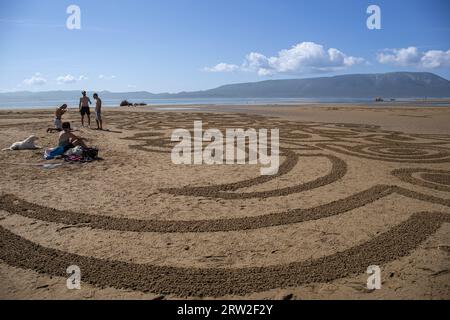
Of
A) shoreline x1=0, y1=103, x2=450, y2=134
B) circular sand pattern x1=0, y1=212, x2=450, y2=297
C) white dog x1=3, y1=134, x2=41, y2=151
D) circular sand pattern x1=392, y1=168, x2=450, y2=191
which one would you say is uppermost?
shoreline x1=0, y1=103, x2=450, y2=134

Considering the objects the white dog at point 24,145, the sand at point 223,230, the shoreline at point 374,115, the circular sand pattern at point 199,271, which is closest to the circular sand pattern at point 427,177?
the sand at point 223,230

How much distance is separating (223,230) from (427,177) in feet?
23.9

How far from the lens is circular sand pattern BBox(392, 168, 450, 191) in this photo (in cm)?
896

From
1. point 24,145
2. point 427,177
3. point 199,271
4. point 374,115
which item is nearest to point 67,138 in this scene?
point 24,145

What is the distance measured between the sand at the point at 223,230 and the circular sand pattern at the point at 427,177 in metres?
0.04

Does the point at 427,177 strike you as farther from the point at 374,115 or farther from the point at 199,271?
the point at 374,115

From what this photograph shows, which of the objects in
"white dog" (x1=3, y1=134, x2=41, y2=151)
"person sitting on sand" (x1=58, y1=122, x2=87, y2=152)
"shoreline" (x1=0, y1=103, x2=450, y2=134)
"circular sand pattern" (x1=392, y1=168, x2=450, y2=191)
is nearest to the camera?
"circular sand pattern" (x1=392, y1=168, x2=450, y2=191)

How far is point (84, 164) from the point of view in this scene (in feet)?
35.7

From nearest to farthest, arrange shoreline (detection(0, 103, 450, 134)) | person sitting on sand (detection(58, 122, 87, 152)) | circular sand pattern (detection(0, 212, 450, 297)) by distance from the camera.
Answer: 1. circular sand pattern (detection(0, 212, 450, 297))
2. person sitting on sand (detection(58, 122, 87, 152))
3. shoreline (detection(0, 103, 450, 134))

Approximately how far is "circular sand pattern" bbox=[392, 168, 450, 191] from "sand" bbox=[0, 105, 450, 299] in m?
0.04

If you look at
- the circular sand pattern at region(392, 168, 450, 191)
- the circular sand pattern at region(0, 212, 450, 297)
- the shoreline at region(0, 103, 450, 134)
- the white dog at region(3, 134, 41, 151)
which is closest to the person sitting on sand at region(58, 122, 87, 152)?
the white dog at region(3, 134, 41, 151)

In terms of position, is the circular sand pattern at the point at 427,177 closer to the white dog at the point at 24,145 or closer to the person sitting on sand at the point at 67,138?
the person sitting on sand at the point at 67,138

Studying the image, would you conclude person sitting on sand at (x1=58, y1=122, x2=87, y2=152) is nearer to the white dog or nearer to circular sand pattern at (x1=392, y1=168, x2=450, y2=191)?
the white dog
